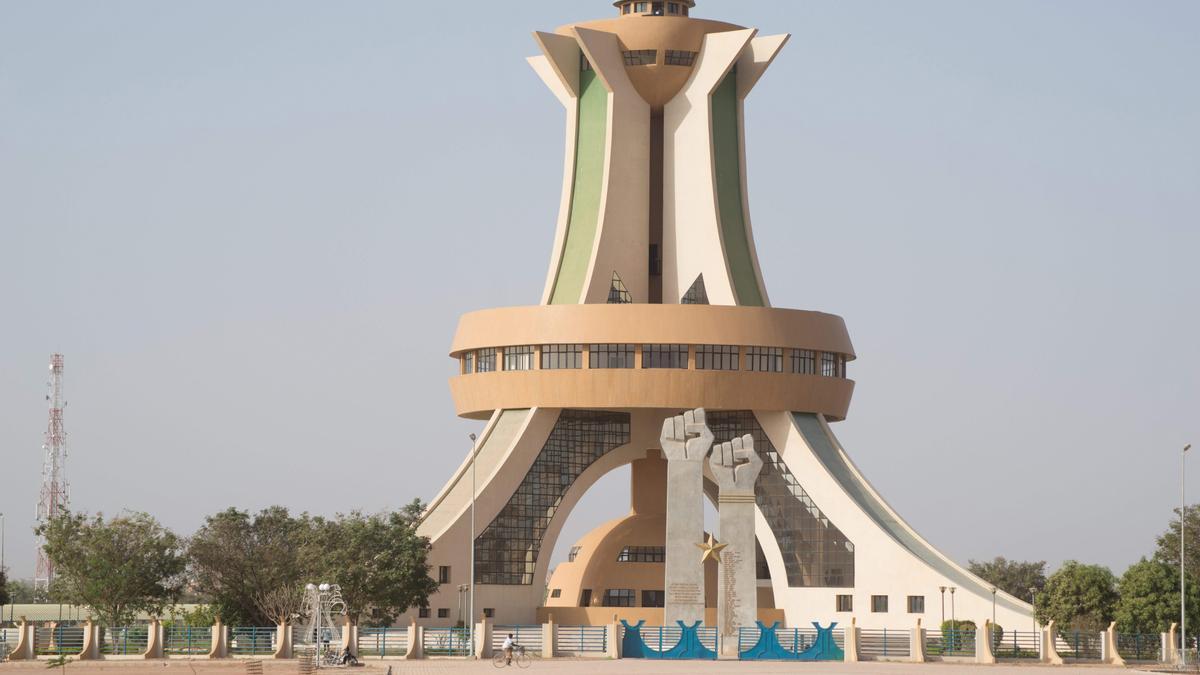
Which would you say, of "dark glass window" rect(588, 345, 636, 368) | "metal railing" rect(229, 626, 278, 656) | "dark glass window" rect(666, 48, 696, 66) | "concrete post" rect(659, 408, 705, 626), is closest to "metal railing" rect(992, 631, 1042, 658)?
"concrete post" rect(659, 408, 705, 626)

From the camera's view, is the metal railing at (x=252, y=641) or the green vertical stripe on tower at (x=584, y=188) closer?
the metal railing at (x=252, y=641)

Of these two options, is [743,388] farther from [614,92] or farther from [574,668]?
[574,668]

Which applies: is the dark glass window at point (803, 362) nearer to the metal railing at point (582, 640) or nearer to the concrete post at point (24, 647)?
the metal railing at point (582, 640)

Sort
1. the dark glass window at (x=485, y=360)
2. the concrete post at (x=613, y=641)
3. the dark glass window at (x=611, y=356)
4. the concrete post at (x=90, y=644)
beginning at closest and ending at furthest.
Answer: the concrete post at (x=90, y=644) < the concrete post at (x=613, y=641) < the dark glass window at (x=611, y=356) < the dark glass window at (x=485, y=360)

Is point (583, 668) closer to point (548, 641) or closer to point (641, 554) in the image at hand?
point (548, 641)

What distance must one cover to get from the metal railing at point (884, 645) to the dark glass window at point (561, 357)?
42.1 ft

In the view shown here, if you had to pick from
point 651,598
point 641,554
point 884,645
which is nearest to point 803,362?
point 641,554

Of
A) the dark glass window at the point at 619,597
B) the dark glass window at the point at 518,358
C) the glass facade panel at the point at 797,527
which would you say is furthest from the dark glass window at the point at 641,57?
the dark glass window at the point at 619,597

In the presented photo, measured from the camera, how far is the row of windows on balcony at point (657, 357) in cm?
6281

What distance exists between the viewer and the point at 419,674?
142 feet

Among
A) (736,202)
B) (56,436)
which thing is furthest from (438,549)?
(56,436)

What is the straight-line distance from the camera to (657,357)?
6284 centimetres

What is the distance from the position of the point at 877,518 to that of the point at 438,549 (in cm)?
1363

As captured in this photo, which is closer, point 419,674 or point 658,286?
point 419,674
